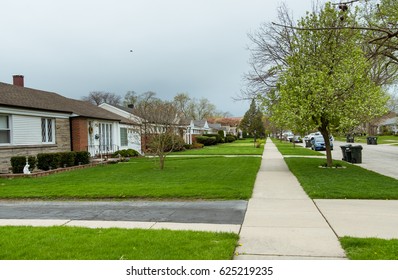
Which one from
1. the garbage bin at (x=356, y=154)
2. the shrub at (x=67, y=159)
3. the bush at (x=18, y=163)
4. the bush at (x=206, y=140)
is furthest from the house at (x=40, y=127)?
the bush at (x=206, y=140)

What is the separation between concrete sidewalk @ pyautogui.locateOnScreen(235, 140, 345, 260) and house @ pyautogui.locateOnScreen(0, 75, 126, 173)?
12485 millimetres

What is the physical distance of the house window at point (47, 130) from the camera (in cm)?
1906

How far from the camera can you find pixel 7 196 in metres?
9.99

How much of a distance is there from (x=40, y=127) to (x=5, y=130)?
2315mm

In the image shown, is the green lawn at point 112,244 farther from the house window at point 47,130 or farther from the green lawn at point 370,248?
the house window at point 47,130

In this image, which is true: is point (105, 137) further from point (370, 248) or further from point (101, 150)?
point (370, 248)

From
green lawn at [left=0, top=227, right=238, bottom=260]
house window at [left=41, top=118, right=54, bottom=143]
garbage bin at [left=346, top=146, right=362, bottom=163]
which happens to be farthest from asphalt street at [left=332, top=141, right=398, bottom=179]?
house window at [left=41, top=118, right=54, bottom=143]

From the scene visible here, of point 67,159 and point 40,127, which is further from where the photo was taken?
point 40,127

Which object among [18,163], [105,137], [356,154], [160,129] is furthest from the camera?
[105,137]

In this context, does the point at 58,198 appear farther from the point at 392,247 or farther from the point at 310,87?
the point at 310,87

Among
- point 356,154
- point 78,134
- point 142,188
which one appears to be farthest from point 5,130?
point 356,154

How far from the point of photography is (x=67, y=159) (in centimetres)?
1788

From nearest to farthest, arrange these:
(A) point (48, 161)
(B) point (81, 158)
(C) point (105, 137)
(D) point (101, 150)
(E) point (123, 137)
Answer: (A) point (48, 161) → (B) point (81, 158) → (D) point (101, 150) → (C) point (105, 137) → (E) point (123, 137)

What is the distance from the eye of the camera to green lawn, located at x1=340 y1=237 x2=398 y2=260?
4461 millimetres
